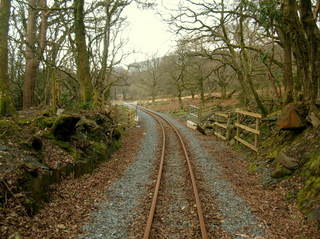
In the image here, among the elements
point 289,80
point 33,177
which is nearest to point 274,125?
point 289,80

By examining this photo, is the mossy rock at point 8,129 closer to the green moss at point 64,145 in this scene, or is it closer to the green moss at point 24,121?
the green moss at point 24,121

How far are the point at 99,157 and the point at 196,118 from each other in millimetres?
13766

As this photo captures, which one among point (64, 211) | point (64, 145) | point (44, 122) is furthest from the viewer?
point (44, 122)

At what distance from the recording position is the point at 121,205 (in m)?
5.62

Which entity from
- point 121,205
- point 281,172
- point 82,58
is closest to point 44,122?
point 121,205

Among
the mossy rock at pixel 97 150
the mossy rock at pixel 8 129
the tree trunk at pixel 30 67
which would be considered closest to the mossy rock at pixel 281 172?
the mossy rock at pixel 97 150

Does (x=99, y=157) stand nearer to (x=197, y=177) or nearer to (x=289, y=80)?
(x=197, y=177)

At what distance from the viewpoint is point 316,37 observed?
6785 mm

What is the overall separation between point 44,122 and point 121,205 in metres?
3.81

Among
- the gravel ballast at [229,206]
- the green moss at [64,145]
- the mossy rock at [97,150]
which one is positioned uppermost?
the green moss at [64,145]

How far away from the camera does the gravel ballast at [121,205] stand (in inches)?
179

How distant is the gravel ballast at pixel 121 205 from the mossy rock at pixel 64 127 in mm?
2079

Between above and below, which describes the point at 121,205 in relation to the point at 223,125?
below

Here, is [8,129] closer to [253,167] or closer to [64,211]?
[64,211]
